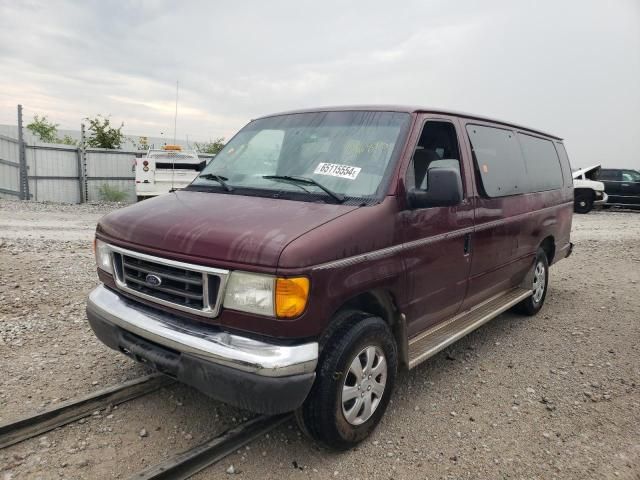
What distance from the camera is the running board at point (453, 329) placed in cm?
341

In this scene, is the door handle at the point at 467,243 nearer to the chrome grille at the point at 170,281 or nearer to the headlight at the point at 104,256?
the chrome grille at the point at 170,281

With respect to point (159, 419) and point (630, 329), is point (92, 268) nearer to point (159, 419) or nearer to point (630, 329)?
point (159, 419)

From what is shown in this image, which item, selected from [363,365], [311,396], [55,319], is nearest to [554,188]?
[363,365]

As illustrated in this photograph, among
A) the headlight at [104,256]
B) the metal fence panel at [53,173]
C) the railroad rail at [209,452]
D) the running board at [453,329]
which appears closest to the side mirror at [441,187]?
the running board at [453,329]

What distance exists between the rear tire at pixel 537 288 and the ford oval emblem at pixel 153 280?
14.0 feet

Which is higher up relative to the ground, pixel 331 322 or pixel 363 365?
pixel 331 322

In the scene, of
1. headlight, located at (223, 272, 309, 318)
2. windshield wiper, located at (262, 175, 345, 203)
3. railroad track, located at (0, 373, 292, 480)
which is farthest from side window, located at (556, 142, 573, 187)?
headlight, located at (223, 272, 309, 318)

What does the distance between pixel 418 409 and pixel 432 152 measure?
1.94 m

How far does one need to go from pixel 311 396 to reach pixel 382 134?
5.98ft

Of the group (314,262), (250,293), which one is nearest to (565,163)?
(314,262)

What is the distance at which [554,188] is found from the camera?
566cm

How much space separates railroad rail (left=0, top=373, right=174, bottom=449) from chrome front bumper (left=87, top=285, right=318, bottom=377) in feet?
2.49

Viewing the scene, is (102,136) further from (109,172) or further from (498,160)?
(498,160)

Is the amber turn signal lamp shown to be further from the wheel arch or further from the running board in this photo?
the running board
